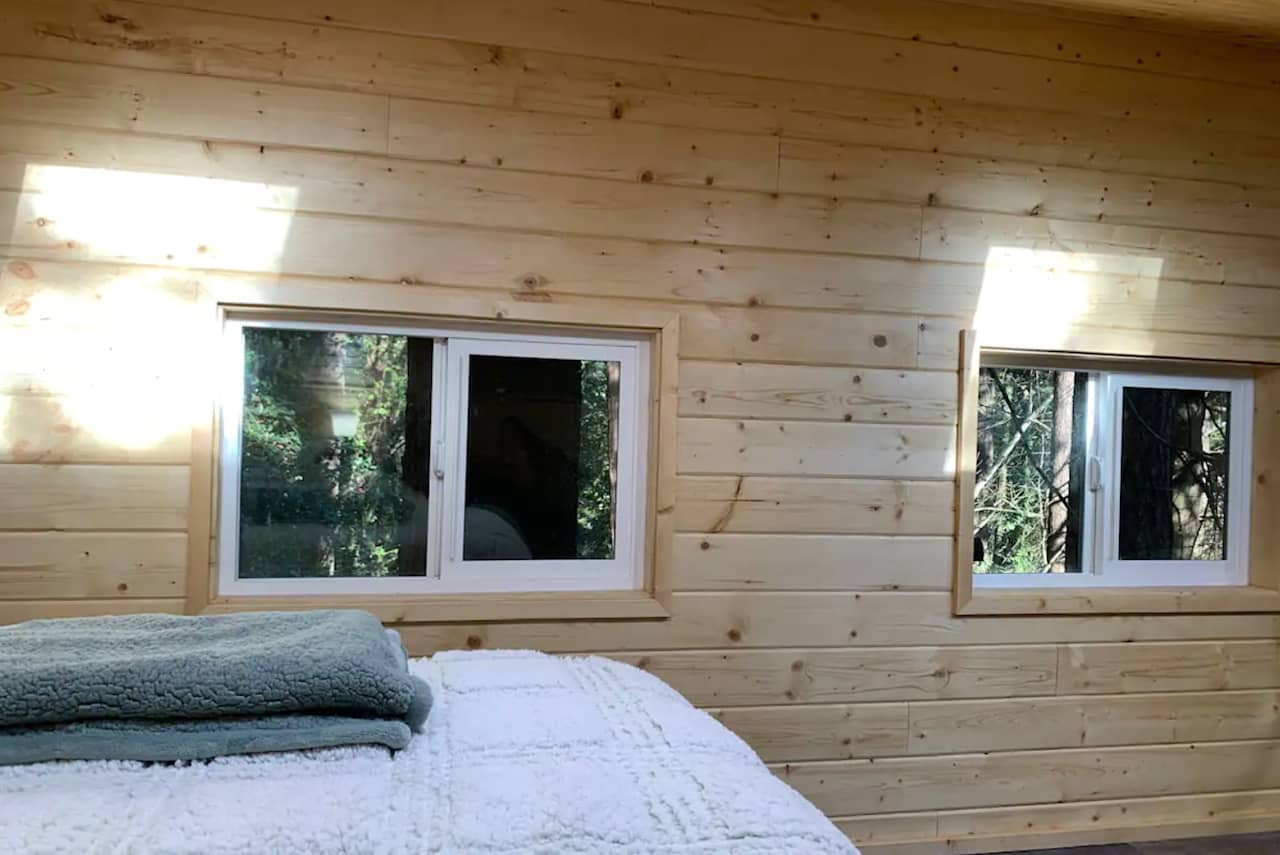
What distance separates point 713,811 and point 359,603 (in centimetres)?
132

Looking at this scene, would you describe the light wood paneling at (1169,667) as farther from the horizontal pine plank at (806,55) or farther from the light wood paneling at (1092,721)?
the horizontal pine plank at (806,55)

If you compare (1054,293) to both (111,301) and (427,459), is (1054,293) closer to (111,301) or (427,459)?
(427,459)

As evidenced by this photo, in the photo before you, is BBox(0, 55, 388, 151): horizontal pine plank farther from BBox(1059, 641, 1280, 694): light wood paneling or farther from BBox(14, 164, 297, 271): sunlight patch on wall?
BBox(1059, 641, 1280, 694): light wood paneling

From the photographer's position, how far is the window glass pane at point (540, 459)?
7.20ft

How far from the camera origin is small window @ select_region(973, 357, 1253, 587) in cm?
255

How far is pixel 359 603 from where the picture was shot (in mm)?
2045

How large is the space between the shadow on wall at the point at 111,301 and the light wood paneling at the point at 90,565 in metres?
0.18

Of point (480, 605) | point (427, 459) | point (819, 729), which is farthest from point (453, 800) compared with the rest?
point (819, 729)

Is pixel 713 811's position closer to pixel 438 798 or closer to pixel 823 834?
pixel 823 834

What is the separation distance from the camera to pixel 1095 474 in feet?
8.59

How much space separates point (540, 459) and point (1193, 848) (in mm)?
2197

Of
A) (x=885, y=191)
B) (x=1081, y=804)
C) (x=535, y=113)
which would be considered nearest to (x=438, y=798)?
(x=535, y=113)

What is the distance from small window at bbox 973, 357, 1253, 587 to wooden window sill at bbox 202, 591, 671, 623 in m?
1.08

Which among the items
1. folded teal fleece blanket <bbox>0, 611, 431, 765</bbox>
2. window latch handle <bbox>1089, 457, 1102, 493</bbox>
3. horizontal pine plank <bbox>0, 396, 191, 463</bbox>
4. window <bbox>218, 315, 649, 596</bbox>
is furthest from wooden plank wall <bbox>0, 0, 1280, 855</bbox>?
folded teal fleece blanket <bbox>0, 611, 431, 765</bbox>
